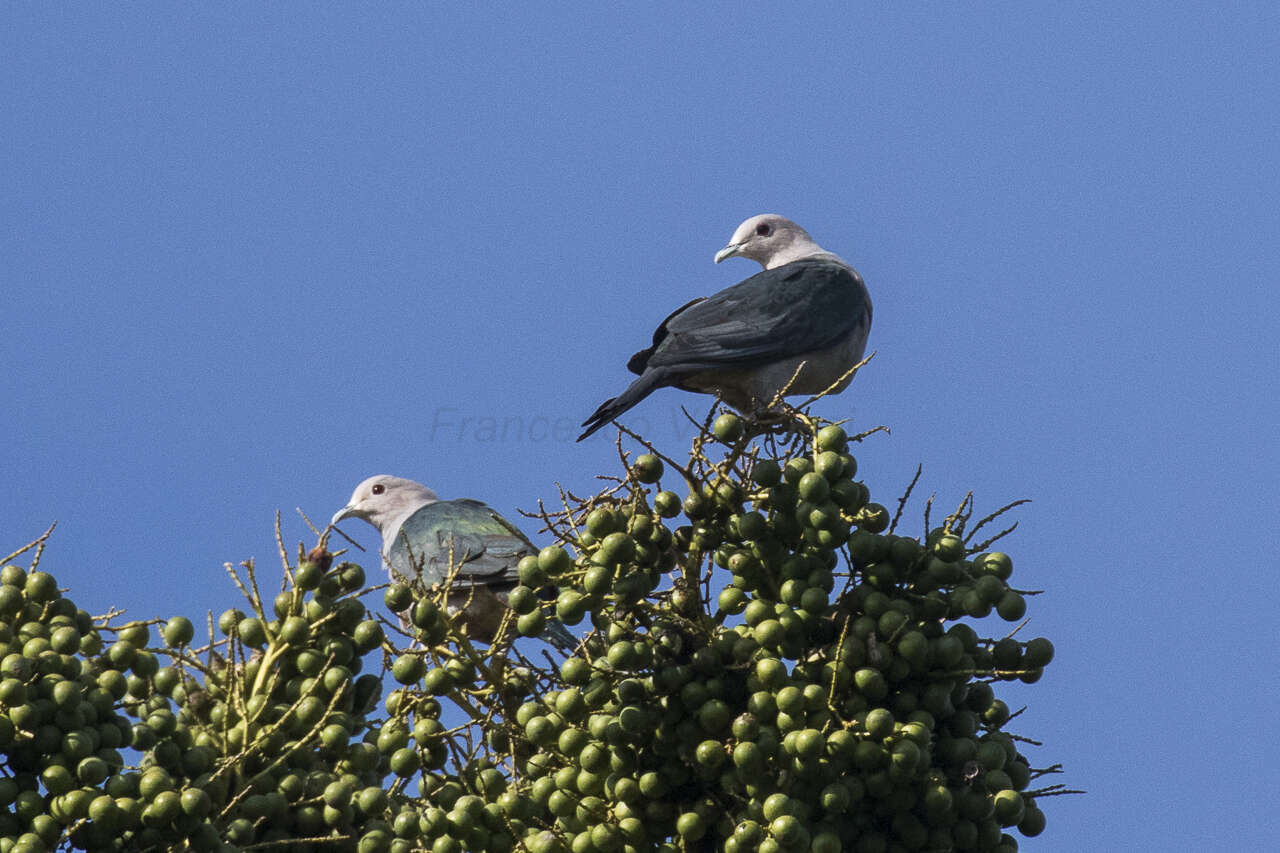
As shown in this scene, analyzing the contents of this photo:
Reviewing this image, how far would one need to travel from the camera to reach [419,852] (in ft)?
14.3

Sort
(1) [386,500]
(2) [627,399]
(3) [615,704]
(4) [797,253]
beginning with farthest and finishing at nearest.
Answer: (1) [386,500], (4) [797,253], (2) [627,399], (3) [615,704]

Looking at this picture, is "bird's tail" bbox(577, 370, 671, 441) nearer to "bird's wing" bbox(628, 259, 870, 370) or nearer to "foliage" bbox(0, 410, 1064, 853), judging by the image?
"bird's wing" bbox(628, 259, 870, 370)

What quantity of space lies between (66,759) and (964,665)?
231 centimetres

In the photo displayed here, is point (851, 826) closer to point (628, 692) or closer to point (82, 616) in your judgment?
point (628, 692)

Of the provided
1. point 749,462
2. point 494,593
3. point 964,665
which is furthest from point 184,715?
point 494,593

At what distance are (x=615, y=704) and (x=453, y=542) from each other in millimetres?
2429

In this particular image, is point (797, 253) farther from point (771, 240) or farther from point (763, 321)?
point (763, 321)

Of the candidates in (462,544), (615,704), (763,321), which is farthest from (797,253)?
(615,704)

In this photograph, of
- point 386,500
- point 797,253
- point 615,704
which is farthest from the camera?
point 386,500

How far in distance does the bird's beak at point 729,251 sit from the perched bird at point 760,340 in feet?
2.94

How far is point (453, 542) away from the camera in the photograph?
263 inches

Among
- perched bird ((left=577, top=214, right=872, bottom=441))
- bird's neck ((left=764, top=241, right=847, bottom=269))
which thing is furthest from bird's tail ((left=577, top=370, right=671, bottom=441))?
bird's neck ((left=764, top=241, right=847, bottom=269))

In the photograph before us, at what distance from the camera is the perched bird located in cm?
681

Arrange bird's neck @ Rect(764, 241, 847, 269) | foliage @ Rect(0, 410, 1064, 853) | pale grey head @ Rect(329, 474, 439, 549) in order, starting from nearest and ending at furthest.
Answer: foliage @ Rect(0, 410, 1064, 853), bird's neck @ Rect(764, 241, 847, 269), pale grey head @ Rect(329, 474, 439, 549)
